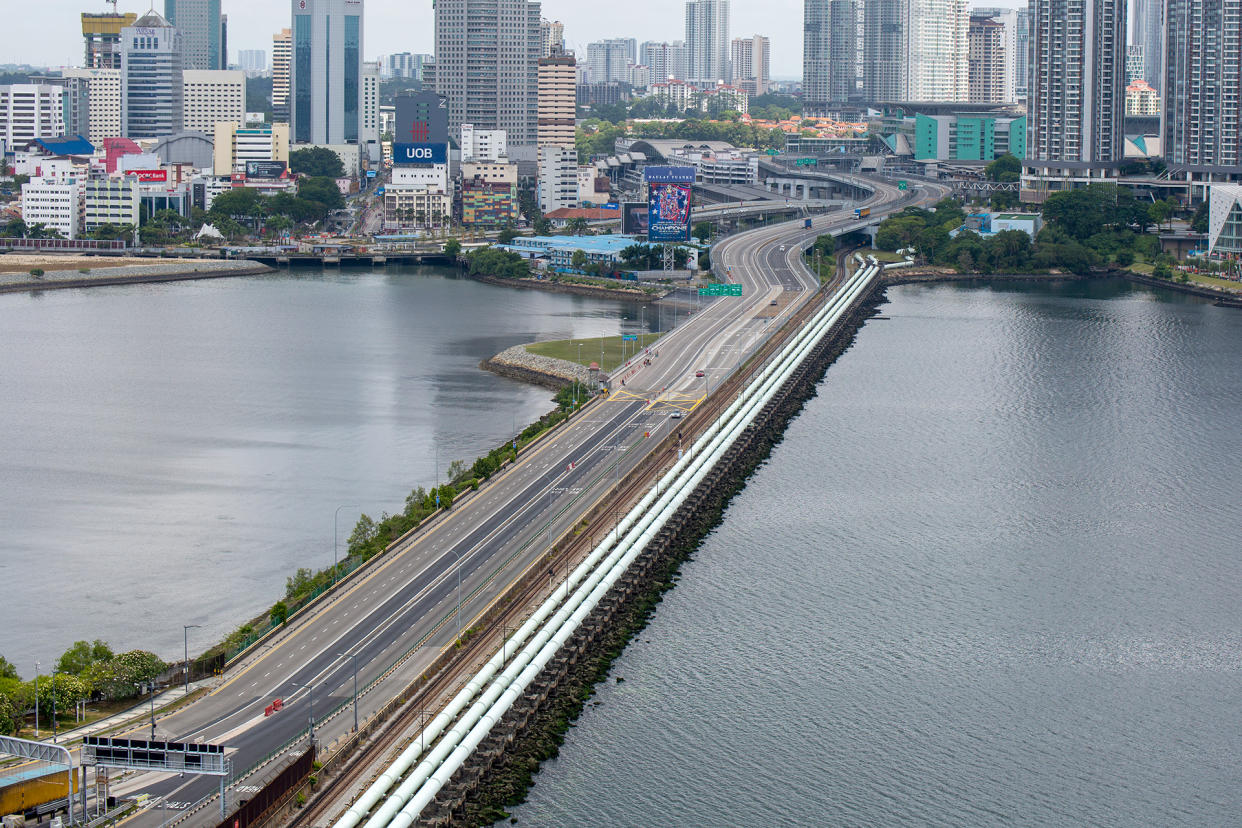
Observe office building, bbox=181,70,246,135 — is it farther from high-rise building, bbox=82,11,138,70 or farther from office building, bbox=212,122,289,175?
office building, bbox=212,122,289,175

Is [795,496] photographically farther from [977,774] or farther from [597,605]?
[977,774]

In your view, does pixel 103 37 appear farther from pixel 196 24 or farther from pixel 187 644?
pixel 187 644

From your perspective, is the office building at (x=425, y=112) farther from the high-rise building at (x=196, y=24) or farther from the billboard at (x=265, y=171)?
the high-rise building at (x=196, y=24)

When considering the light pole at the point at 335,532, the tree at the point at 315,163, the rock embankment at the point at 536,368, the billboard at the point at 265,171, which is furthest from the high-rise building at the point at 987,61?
the light pole at the point at 335,532

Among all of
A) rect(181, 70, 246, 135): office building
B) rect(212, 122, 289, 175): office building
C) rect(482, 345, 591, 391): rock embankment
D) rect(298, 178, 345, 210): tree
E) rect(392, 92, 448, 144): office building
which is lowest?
rect(482, 345, 591, 391): rock embankment

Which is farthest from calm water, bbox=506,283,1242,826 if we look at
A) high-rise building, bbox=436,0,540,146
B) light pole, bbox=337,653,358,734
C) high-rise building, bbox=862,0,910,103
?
high-rise building, bbox=862,0,910,103

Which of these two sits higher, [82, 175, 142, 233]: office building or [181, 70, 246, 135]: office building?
[181, 70, 246, 135]: office building

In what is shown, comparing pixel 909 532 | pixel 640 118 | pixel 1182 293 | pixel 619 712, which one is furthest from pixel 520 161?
pixel 619 712
